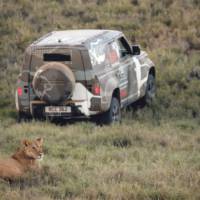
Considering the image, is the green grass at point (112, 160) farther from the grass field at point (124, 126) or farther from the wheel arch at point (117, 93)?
the wheel arch at point (117, 93)

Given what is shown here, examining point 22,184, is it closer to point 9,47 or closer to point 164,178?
point 164,178

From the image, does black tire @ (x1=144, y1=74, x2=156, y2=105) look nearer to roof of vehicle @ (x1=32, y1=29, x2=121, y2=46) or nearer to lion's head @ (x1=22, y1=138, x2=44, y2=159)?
roof of vehicle @ (x1=32, y1=29, x2=121, y2=46)

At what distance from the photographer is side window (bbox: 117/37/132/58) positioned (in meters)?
16.8

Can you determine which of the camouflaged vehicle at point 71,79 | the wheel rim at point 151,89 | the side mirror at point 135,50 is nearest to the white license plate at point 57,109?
the camouflaged vehicle at point 71,79

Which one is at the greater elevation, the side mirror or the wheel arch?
the side mirror

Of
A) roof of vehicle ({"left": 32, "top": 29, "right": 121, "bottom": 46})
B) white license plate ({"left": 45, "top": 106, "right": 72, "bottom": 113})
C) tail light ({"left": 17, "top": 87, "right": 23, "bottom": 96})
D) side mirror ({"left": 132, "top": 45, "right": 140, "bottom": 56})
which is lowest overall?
white license plate ({"left": 45, "top": 106, "right": 72, "bottom": 113})

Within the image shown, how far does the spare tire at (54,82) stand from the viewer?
49.2 feet

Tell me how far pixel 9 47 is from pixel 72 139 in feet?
30.1

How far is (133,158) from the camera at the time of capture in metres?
12.4

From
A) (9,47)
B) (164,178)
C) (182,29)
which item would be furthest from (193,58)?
(164,178)

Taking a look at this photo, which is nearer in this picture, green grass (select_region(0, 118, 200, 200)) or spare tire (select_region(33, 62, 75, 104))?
green grass (select_region(0, 118, 200, 200))

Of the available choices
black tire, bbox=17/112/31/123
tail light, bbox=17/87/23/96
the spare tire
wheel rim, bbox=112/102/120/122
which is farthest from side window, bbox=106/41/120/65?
black tire, bbox=17/112/31/123

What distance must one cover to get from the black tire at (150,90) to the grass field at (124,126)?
22 centimetres

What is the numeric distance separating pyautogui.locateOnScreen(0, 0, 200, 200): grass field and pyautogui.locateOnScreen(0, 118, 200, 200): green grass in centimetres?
1
